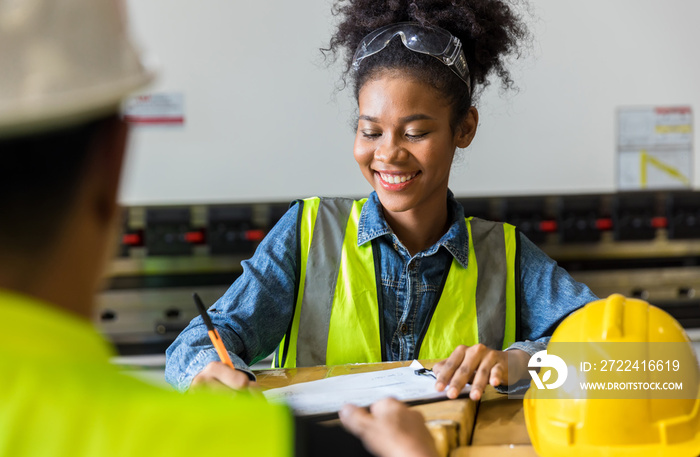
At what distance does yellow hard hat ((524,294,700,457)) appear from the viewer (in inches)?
34.5

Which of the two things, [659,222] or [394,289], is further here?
[659,222]

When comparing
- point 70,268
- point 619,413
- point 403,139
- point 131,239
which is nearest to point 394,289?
point 403,139

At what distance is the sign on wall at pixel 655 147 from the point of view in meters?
2.26

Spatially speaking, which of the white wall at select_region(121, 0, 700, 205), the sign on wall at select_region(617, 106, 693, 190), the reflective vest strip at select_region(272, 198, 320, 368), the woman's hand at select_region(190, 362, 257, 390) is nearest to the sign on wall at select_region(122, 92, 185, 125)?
the white wall at select_region(121, 0, 700, 205)

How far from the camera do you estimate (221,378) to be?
42.4 inches

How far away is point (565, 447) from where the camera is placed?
0.89m

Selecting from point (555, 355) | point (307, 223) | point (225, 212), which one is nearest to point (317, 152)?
point (225, 212)

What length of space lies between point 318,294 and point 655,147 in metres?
1.33

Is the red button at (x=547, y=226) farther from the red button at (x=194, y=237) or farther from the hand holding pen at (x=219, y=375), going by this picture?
the hand holding pen at (x=219, y=375)

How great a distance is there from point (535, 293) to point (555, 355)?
61 cm

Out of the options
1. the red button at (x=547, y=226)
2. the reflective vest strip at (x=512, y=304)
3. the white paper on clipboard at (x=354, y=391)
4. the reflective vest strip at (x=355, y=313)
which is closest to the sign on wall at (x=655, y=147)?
the red button at (x=547, y=226)

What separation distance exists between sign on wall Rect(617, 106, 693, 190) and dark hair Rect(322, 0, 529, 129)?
0.76 m

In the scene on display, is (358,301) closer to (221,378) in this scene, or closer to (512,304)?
(512,304)

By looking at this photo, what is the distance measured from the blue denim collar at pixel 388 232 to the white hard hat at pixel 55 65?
1.16 m
